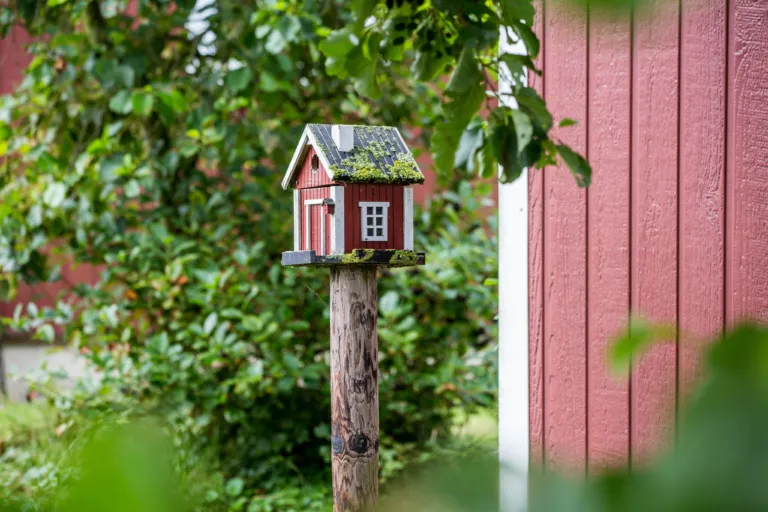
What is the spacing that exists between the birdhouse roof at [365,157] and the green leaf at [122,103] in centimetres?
157

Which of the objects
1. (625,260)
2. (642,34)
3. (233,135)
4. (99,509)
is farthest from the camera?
(233,135)

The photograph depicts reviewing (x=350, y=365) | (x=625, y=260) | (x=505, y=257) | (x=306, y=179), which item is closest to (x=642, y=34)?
(x=625, y=260)

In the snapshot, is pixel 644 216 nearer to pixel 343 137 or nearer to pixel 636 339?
pixel 343 137

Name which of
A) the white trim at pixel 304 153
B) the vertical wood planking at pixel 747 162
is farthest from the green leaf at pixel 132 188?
the vertical wood planking at pixel 747 162

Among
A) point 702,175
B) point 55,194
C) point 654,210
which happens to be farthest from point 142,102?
point 702,175

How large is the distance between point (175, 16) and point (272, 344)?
65.7 inches

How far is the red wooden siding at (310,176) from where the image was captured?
221 centimetres

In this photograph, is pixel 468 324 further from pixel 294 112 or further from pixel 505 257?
pixel 505 257

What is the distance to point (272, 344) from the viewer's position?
389 centimetres

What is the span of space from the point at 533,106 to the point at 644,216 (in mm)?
1025

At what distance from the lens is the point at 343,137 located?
2.24 meters

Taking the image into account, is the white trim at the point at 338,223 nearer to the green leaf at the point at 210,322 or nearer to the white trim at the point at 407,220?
the white trim at the point at 407,220

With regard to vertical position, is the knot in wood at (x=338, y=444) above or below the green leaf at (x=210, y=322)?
below

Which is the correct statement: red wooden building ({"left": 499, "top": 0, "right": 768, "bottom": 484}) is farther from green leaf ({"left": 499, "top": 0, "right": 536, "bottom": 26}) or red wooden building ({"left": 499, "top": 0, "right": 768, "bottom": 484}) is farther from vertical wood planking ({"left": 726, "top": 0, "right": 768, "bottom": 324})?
green leaf ({"left": 499, "top": 0, "right": 536, "bottom": 26})
